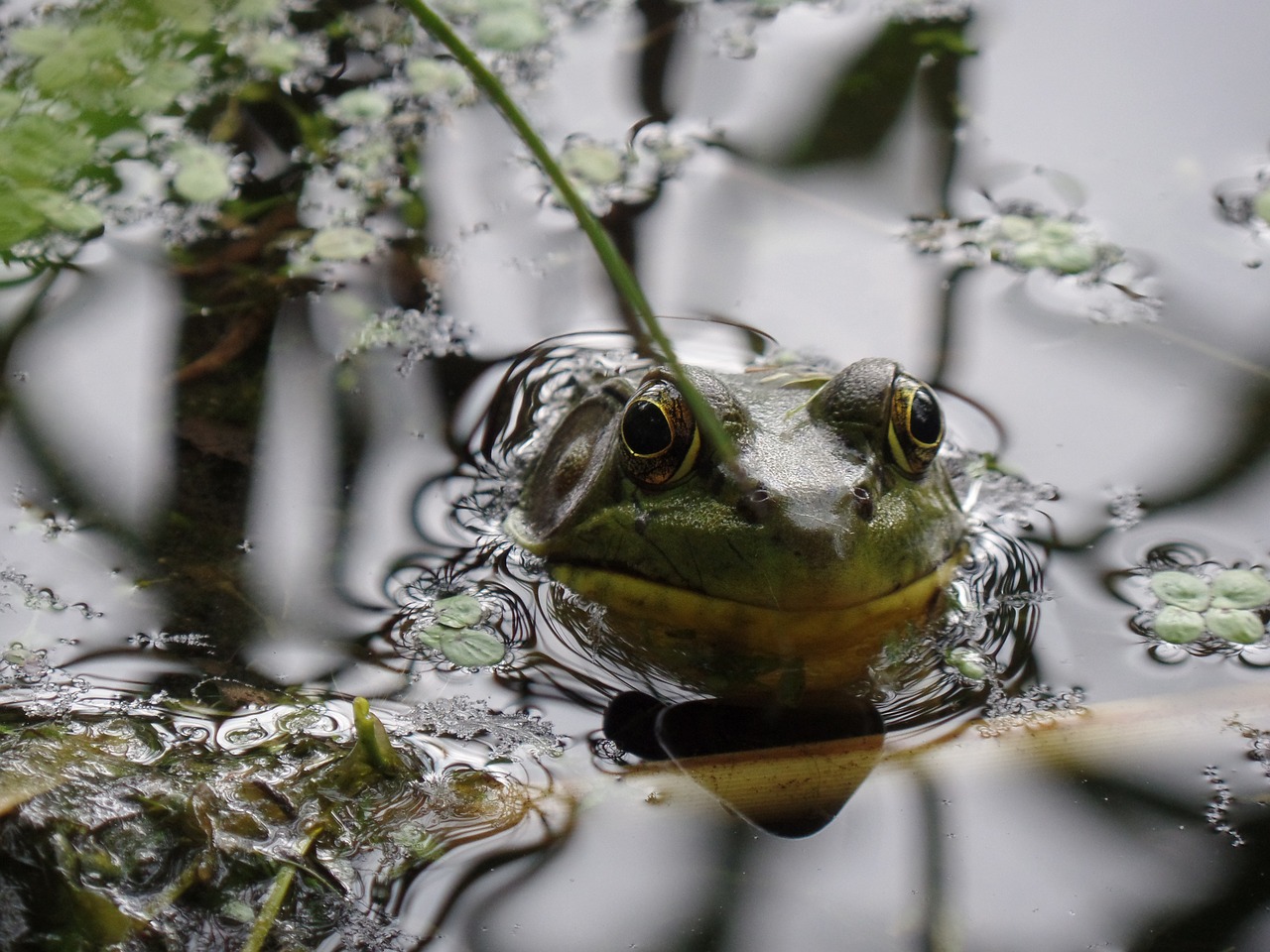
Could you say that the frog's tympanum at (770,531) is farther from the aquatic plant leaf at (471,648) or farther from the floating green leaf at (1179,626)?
the floating green leaf at (1179,626)

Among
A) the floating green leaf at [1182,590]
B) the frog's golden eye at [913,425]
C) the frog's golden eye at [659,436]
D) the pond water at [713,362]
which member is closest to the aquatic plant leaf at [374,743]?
the pond water at [713,362]

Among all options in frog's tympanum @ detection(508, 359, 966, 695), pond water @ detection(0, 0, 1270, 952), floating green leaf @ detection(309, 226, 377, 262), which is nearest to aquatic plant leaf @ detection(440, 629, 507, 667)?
pond water @ detection(0, 0, 1270, 952)

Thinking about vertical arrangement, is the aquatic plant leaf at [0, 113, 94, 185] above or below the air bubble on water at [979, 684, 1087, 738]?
above

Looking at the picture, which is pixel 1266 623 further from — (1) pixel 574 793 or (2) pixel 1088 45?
(2) pixel 1088 45

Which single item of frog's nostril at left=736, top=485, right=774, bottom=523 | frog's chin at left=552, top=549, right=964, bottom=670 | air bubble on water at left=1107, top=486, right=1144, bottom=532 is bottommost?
air bubble on water at left=1107, top=486, right=1144, bottom=532

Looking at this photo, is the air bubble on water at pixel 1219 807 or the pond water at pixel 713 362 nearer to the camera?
the pond water at pixel 713 362

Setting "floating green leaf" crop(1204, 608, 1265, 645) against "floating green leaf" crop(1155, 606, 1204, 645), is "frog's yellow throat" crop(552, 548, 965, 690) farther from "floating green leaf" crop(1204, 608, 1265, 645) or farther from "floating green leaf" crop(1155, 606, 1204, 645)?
"floating green leaf" crop(1204, 608, 1265, 645)
